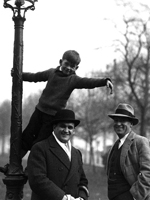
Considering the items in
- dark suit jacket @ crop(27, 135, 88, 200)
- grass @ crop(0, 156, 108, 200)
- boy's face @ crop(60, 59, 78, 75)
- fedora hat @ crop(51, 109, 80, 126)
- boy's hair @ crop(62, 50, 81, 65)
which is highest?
boy's hair @ crop(62, 50, 81, 65)

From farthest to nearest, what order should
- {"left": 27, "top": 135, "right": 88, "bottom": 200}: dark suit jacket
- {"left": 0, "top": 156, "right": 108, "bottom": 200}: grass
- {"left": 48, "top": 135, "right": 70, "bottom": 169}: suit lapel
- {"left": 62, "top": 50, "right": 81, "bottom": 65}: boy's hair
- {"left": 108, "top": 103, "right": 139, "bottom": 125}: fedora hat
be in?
{"left": 0, "top": 156, "right": 108, "bottom": 200}: grass → {"left": 108, "top": 103, "right": 139, "bottom": 125}: fedora hat → {"left": 62, "top": 50, "right": 81, "bottom": 65}: boy's hair → {"left": 48, "top": 135, "right": 70, "bottom": 169}: suit lapel → {"left": 27, "top": 135, "right": 88, "bottom": 200}: dark suit jacket

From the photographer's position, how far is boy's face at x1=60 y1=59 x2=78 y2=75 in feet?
14.6

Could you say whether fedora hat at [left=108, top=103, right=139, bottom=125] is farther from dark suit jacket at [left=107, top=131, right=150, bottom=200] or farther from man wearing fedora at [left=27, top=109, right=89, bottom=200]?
man wearing fedora at [left=27, top=109, right=89, bottom=200]

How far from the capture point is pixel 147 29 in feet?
57.8

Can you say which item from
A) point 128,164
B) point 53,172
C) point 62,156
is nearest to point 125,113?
point 128,164

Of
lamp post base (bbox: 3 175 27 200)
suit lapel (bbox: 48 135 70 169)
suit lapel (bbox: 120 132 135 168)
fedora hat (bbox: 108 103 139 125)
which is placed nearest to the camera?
suit lapel (bbox: 48 135 70 169)

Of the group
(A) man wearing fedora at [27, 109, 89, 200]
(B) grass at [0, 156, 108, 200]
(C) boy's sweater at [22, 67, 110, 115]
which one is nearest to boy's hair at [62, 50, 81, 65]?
(C) boy's sweater at [22, 67, 110, 115]

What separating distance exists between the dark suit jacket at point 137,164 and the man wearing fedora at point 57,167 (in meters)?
0.76

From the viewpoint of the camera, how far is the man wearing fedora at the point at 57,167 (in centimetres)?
368

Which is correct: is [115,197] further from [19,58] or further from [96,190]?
[96,190]

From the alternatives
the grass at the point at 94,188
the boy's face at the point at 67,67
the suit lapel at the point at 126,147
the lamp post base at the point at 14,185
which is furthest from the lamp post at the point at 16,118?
the grass at the point at 94,188

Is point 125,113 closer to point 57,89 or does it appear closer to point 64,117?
point 57,89

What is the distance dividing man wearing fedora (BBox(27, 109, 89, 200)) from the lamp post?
2.43 ft

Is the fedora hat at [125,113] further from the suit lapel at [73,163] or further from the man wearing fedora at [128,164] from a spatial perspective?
the suit lapel at [73,163]
